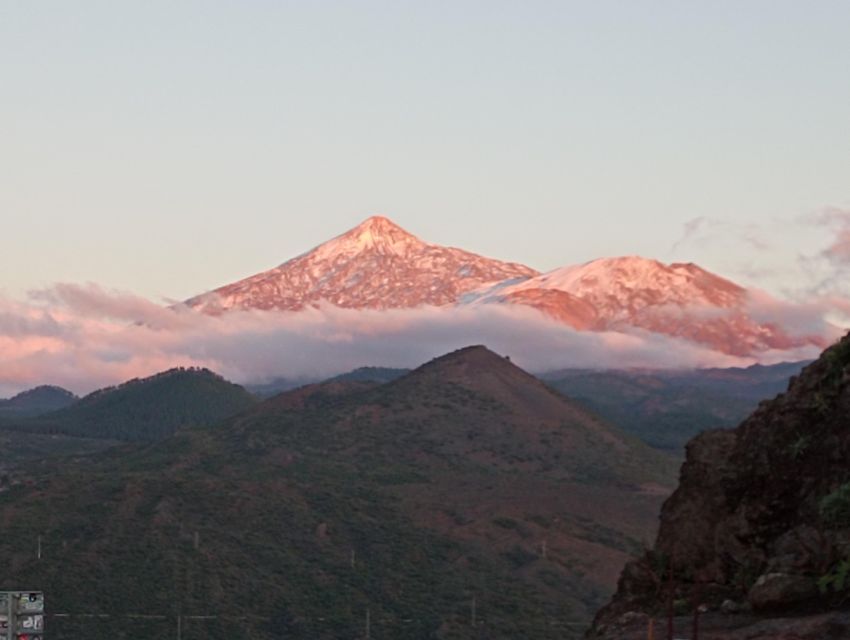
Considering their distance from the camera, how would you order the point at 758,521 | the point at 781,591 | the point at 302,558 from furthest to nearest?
1. the point at 302,558
2. the point at 758,521
3. the point at 781,591

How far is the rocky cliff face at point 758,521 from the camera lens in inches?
1287

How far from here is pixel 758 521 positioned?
36156 millimetres

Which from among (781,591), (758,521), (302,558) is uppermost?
(758,521)

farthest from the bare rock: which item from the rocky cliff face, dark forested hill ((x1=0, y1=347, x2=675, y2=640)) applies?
dark forested hill ((x1=0, y1=347, x2=675, y2=640))

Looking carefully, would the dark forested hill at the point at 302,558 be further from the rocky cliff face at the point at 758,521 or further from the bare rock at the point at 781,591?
the bare rock at the point at 781,591

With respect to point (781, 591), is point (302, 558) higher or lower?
lower

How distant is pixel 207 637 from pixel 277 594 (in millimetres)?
17549

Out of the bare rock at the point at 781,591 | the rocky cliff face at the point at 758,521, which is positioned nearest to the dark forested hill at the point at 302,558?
the rocky cliff face at the point at 758,521

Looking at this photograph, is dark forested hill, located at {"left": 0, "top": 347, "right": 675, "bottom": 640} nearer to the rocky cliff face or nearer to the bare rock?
the rocky cliff face

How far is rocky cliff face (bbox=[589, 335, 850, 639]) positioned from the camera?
32.7 metres

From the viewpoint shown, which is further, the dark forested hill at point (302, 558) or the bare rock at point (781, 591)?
the dark forested hill at point (302, 558)

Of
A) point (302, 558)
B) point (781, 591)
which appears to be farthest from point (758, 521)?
point (302, 558)

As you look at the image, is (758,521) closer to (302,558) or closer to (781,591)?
(781,591)

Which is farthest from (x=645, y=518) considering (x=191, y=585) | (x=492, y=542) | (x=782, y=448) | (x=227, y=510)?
(x=782, y=448)
